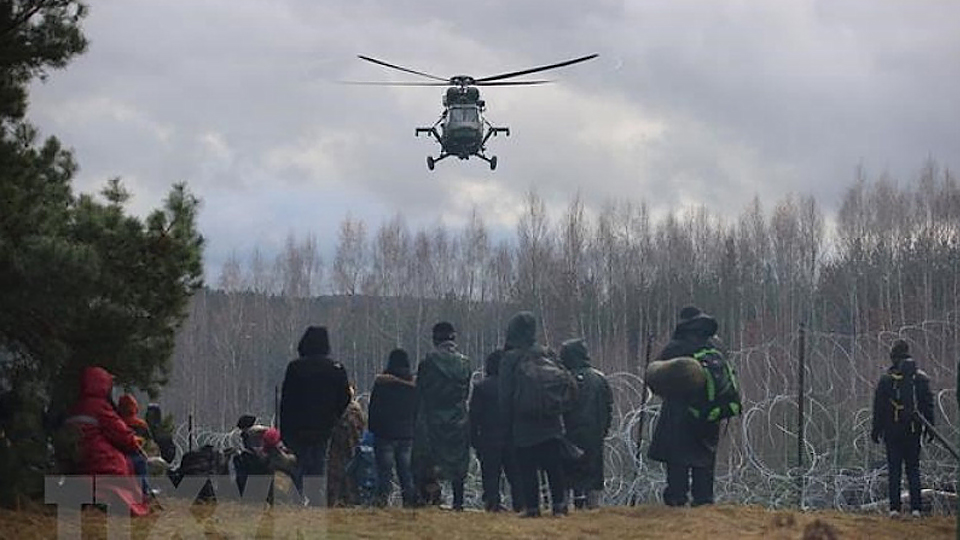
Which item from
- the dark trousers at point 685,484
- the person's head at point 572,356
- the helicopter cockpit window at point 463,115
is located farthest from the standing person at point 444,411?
the helicopter cockpit window at point 463,115

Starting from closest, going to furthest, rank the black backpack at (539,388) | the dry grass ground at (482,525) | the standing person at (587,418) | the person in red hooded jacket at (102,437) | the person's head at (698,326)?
the dry grass ground at (482,525) < the person in red hooded jacket at (102,437) < the black backpack at (539,388) < the person's head at (698,326) < the standing person at (587,418)

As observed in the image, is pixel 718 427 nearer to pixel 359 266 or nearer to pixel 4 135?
pixel 4 135

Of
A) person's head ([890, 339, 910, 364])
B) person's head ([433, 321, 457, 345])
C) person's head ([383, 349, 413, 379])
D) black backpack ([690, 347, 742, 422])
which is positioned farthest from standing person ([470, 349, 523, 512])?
person's head ([890, 339, 910, 364])

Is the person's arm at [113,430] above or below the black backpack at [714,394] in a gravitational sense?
below

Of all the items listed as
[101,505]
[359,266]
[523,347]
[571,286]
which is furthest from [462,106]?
[359,266]

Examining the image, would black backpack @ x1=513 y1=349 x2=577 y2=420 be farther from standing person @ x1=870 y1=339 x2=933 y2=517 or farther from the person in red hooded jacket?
standing person @ x1=870 y1=339 x2=933 y2=517

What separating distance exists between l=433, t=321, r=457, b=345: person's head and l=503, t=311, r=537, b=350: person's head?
3.57 ft

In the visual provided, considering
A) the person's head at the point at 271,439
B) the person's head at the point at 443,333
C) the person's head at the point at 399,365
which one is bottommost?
the person's head at the point at 271,439

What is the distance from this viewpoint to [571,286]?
35125mm

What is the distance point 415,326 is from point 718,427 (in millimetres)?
26947

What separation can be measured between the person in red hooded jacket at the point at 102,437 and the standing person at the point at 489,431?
106 inches

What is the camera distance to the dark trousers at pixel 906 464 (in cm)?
1062

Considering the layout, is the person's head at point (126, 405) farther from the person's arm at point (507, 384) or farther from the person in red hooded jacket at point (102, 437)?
the person's arm at point (507, 384)

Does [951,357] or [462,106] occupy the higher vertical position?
[462,106]
